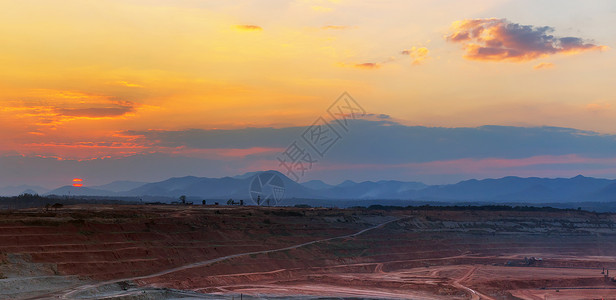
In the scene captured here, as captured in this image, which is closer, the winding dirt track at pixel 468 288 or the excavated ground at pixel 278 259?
the excavated ground at pixel 278 259

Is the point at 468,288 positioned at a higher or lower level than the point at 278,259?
lower

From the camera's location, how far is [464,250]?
118m

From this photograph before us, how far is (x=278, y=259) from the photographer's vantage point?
91.8 m

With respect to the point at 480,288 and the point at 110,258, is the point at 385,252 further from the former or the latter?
the point at 110,258

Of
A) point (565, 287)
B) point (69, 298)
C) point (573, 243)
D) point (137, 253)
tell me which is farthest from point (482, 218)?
point (69, 298)

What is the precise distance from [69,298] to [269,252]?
138 ft

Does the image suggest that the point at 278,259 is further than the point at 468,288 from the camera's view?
Yes

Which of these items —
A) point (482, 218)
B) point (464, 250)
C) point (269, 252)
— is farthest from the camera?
point (482, 218)

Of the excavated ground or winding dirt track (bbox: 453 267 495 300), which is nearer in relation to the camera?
the excavated ground

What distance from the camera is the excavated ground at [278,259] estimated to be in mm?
68812

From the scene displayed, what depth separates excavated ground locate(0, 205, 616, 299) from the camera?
6881 centimetres

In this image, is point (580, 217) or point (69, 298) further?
point (580, 217)

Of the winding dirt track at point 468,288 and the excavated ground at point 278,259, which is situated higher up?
the excavated ground at point 278,259

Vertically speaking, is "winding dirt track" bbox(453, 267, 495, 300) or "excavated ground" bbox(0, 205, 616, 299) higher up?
"excavated ground" bbox(0, 205, 616, 299)
